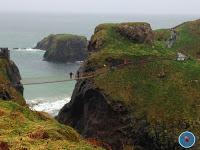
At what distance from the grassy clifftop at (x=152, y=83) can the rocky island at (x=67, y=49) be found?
69067 millimetres

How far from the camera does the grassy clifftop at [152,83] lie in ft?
167

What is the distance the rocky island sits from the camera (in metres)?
137

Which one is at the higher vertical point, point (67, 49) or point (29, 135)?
point (29, 135)

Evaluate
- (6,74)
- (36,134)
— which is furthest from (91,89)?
(36,134)

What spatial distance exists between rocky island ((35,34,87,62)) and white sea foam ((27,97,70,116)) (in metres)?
50.9

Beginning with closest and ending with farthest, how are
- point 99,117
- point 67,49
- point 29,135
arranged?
point 29,135, point 99,117, point 67,49

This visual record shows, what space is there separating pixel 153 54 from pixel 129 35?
5.58 metres

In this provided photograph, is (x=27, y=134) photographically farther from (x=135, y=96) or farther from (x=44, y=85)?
(x=44, y=85)

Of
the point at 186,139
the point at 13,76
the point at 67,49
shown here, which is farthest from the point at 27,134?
the point at 67,49

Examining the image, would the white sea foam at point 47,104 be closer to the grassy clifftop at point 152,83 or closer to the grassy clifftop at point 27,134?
the grassy clifftop at point 152,83

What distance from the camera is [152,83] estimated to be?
5641cm

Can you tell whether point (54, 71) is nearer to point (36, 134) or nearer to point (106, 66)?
point (106, 66)

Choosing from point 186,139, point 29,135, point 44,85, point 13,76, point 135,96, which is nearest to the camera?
point 186,139

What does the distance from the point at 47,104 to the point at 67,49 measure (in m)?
58.2
